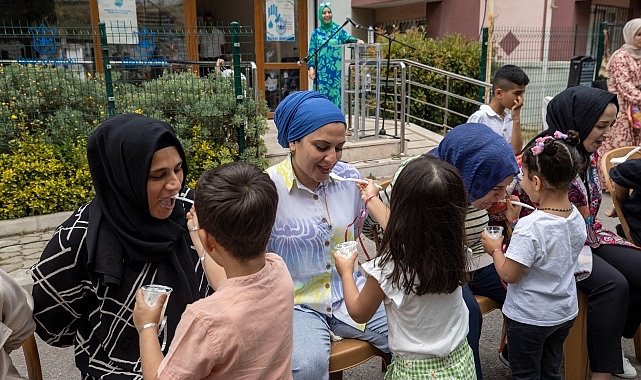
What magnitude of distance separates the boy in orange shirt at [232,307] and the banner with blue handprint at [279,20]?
865cm

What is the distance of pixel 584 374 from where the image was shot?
264 centimetres

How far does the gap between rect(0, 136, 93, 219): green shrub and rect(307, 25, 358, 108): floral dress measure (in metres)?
3.84

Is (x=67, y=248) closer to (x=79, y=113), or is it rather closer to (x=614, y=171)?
(x=614, y=171)

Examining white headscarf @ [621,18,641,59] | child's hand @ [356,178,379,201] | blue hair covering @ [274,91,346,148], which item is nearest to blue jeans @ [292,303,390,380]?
child's hand @ [356,178,379,201]

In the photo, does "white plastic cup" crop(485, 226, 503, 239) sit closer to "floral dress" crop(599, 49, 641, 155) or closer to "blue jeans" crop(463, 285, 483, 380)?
"blue jeans" crop(463, 285, 483, 380)

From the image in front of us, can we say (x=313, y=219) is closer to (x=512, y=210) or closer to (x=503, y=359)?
(x=512, y=210)

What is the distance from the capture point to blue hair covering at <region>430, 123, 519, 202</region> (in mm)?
2262

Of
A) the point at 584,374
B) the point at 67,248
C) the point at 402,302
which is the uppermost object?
the point at 67,248

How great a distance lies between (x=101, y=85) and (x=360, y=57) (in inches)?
141

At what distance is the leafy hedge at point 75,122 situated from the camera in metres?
5.27

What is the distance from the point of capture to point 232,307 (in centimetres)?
142

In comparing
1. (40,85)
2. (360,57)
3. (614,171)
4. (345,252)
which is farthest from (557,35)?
(345,252)

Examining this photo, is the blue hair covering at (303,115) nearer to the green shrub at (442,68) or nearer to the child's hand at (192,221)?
the child's hand at (192,221)

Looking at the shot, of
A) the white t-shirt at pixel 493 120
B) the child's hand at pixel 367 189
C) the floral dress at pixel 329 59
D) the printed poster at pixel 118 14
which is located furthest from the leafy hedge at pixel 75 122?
the child's hand at pixel 367 189
